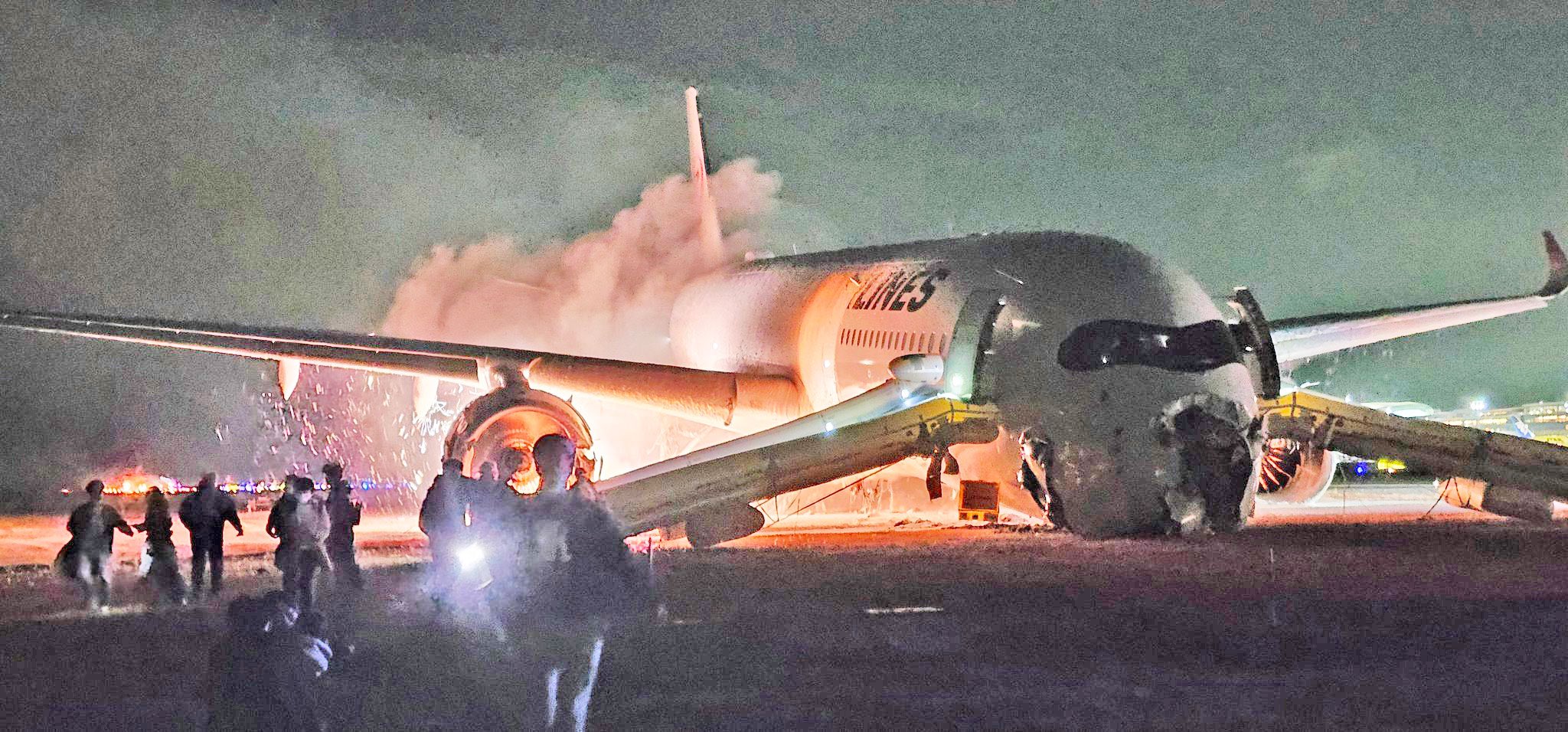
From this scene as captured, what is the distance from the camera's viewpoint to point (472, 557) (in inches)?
331

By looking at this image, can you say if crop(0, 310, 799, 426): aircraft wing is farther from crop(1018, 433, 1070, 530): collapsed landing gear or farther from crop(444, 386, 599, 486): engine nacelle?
crop(1018, 433, 1070, 530): collapsed landing gear

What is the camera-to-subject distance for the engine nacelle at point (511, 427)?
21.2m

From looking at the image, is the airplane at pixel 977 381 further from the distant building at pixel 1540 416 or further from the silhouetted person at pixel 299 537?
the distant building at pixel 1540 416

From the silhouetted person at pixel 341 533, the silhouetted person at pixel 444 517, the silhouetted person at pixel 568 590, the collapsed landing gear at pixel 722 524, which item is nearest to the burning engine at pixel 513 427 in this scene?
the collapsed landing gear at pixel 722 524

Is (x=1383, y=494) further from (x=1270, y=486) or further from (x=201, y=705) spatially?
(x=201, y=705)

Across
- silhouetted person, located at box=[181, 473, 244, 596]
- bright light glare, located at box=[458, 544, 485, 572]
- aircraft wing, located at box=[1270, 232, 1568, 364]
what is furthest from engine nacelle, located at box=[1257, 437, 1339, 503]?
bright light glare, located at box=[458, 544, 485, 572]

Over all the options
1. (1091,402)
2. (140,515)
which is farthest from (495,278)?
(1091,402)

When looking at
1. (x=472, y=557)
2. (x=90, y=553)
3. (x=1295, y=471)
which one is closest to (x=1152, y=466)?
(x=1295, y=471)

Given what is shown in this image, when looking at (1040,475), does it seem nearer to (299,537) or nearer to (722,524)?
(722,524)

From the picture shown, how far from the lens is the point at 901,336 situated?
71.8 feet

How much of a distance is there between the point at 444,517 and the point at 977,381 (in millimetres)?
7614

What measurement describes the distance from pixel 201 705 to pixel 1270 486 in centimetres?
1827

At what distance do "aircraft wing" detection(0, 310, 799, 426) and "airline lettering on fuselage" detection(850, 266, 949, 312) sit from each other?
7.60ft

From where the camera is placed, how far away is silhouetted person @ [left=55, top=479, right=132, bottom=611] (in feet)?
49.9
